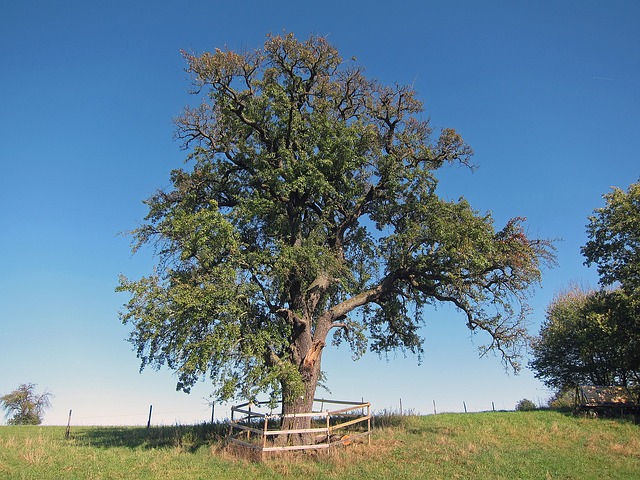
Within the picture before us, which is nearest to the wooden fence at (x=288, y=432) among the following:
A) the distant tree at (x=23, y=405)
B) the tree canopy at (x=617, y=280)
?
the tree canopy at (x=617, y=280)

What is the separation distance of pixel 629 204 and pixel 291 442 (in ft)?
83.1

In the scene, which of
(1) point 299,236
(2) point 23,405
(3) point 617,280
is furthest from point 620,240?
(2) point 23,405

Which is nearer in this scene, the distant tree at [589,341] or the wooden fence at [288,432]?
the wooden fence at [288,432]

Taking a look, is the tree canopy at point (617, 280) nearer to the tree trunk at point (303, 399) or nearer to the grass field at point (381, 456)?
the grass field at point (381, 456)

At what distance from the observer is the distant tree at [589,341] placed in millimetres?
29269

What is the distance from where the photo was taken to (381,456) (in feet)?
56.5

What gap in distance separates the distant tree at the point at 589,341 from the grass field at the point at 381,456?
7.01m

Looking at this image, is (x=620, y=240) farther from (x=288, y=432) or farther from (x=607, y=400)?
(x=288, y=432)

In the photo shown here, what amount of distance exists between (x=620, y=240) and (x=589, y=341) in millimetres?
6896

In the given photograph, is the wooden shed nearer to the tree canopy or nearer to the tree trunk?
the tree canopy

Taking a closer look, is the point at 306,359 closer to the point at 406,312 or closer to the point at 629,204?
the point at 406,312

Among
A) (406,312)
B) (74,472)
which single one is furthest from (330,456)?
(406,312)

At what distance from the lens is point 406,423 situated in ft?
80.5

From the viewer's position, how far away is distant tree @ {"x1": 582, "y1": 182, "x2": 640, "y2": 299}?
2883cm
